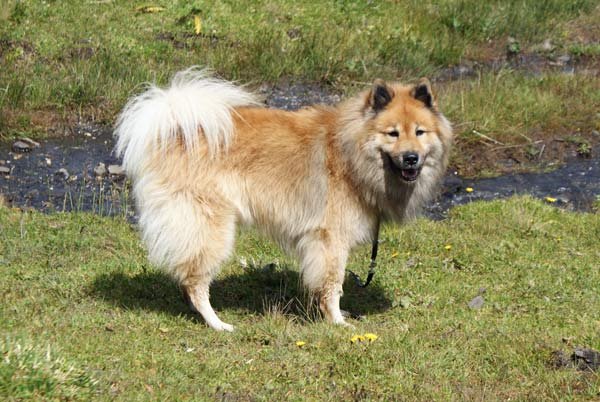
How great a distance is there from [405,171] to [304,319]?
1.35 metres

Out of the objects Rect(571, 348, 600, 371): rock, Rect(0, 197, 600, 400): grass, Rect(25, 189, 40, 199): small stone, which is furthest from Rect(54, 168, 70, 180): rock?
Rect(571, 348, 600, 371): rock

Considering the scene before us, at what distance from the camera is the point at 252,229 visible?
6766 millimetres

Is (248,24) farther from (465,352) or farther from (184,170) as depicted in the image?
(465,352)

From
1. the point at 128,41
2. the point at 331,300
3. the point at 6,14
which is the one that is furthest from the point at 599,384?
the point at 6,14

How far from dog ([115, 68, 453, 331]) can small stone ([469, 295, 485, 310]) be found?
808 mm

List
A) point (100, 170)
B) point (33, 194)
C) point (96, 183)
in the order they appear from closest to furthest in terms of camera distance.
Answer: point (33, 194), point (96, 183), point (100, 170)

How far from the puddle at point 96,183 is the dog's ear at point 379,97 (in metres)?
3.49

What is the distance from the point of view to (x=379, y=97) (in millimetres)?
6434

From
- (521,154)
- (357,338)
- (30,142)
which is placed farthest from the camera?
(521,154)

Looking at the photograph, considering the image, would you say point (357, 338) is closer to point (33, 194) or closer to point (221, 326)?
point (221, 326)

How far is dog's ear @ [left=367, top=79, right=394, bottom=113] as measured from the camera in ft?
21.0

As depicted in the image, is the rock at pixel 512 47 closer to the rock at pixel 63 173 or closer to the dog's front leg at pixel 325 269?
the rock at pixel 63 173

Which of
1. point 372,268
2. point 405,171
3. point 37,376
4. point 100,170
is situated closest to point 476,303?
point 372,268

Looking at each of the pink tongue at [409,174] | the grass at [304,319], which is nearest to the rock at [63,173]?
the grass at [304,319]
